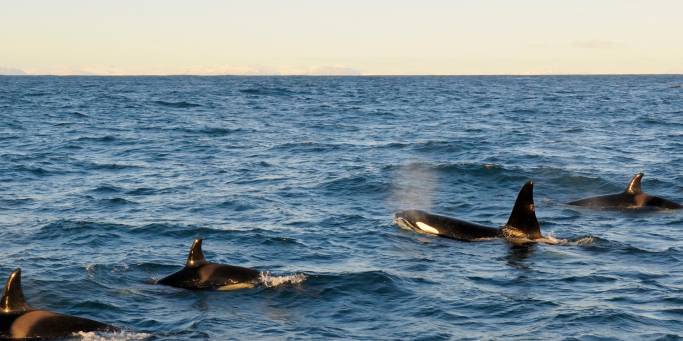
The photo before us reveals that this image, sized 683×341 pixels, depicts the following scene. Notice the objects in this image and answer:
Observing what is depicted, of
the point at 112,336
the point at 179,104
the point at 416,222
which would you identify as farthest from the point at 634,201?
the point at 179,104

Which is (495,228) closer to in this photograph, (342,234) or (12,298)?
(342,234)

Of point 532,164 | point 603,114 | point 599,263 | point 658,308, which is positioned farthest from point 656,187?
point 603,114

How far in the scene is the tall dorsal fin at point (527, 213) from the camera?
19.2 meters

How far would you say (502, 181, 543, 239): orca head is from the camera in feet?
63.2

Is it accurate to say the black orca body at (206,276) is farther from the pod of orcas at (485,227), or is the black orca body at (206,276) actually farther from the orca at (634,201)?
the orca at (634,201)

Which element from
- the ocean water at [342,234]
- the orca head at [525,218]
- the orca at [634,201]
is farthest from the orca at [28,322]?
the orca at [634,201]

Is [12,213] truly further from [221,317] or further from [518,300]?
[518,300]

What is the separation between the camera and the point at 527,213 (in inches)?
760

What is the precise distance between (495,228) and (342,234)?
3425 mm

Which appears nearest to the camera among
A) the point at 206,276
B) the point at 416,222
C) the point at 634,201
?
the point at 206,276

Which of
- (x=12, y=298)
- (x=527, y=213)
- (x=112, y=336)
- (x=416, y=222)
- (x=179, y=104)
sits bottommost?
(x=179, y=104)

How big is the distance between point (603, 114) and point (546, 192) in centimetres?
3869

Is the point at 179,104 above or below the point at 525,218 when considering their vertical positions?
below

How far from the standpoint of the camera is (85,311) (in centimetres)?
1435
